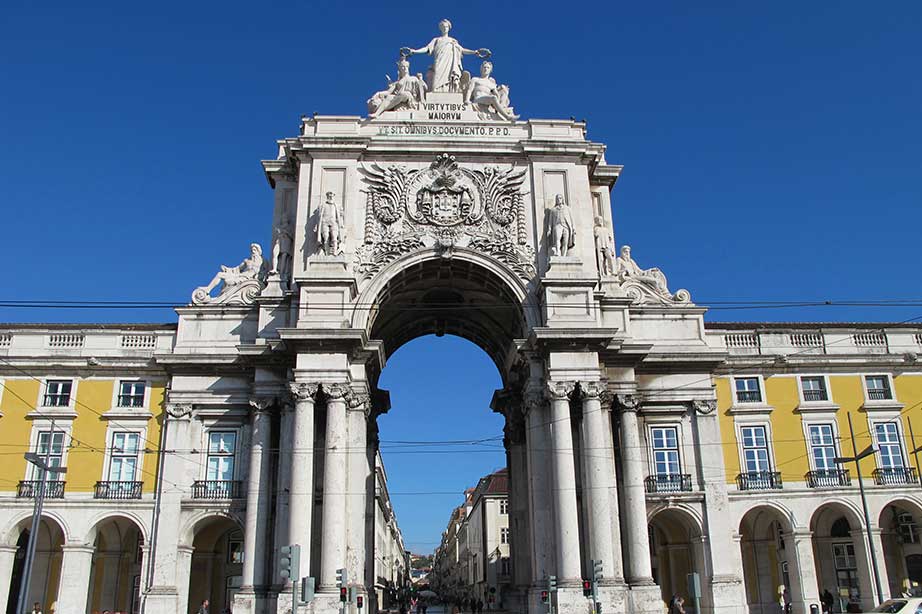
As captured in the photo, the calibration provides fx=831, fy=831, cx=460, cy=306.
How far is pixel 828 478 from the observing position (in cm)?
3650

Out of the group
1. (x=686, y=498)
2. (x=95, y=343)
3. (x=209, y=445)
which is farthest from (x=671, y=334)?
(x=95, y=343)

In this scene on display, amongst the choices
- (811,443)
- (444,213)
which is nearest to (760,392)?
(811,443)

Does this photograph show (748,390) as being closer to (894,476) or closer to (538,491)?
(894,476)

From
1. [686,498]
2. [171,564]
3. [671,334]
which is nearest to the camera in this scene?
[171,564]

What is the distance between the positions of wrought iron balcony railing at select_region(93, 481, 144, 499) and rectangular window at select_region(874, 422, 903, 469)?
3239 cm

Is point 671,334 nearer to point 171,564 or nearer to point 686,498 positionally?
point 686,498

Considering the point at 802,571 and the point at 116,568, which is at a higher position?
the point at 116,568

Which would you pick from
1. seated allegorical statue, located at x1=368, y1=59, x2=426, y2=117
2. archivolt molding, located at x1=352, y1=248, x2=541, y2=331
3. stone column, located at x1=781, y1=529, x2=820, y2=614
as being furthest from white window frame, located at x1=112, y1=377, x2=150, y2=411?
stone column, located at x1=781, y1=529, x2=820, y2=614

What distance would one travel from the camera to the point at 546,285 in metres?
35.4

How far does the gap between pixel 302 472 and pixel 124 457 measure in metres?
8.87

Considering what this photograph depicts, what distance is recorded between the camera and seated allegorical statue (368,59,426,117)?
132ft

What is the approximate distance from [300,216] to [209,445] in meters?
10.8

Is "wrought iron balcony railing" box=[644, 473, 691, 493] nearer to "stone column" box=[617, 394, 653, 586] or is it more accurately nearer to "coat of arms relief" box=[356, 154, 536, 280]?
"stone column" box=[617, 394, 653, 586]

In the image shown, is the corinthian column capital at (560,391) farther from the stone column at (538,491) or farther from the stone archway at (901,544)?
the stone archway at (901,544)
